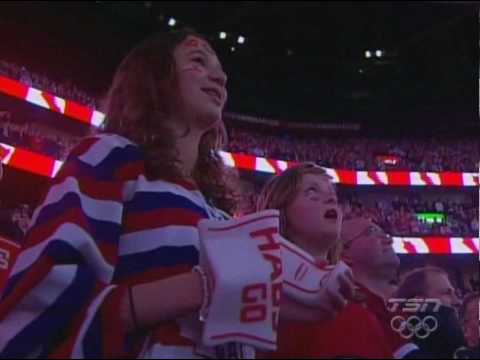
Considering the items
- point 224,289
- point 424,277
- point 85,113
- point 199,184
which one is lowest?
point 224,289

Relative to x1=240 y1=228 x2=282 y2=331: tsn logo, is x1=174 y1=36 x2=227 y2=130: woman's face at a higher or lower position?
higher

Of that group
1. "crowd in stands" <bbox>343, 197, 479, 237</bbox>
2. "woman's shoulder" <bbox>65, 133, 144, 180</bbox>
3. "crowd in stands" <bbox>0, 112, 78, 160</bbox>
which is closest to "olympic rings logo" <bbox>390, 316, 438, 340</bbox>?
"woman's shoulder" <bbox>65, 133, 144, 180</bbox>

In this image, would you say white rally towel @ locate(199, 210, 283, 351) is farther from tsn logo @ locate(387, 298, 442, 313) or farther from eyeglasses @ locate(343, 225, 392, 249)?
eyeglasses @ locate(343, 225, 392, 249)

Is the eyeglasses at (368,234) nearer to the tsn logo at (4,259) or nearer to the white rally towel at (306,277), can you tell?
the white rally towel at (306,277)

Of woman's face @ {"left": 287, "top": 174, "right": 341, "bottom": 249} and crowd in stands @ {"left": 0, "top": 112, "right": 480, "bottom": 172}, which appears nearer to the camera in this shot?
woman's face @ {"left": 287, "top": 174, "right": 341, "bottom": 249}

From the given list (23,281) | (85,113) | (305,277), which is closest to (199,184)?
(305,277)

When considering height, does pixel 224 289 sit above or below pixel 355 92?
below

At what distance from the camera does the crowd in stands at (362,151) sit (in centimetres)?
2097

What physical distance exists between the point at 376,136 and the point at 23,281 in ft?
73.3

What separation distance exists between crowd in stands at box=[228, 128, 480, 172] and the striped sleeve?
1867 cm

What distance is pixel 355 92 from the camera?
74.4 feet

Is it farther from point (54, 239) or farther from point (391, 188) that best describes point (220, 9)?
point (54, 239)

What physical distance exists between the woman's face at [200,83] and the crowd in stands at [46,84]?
14.2 meters

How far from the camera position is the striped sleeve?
1100 mm
